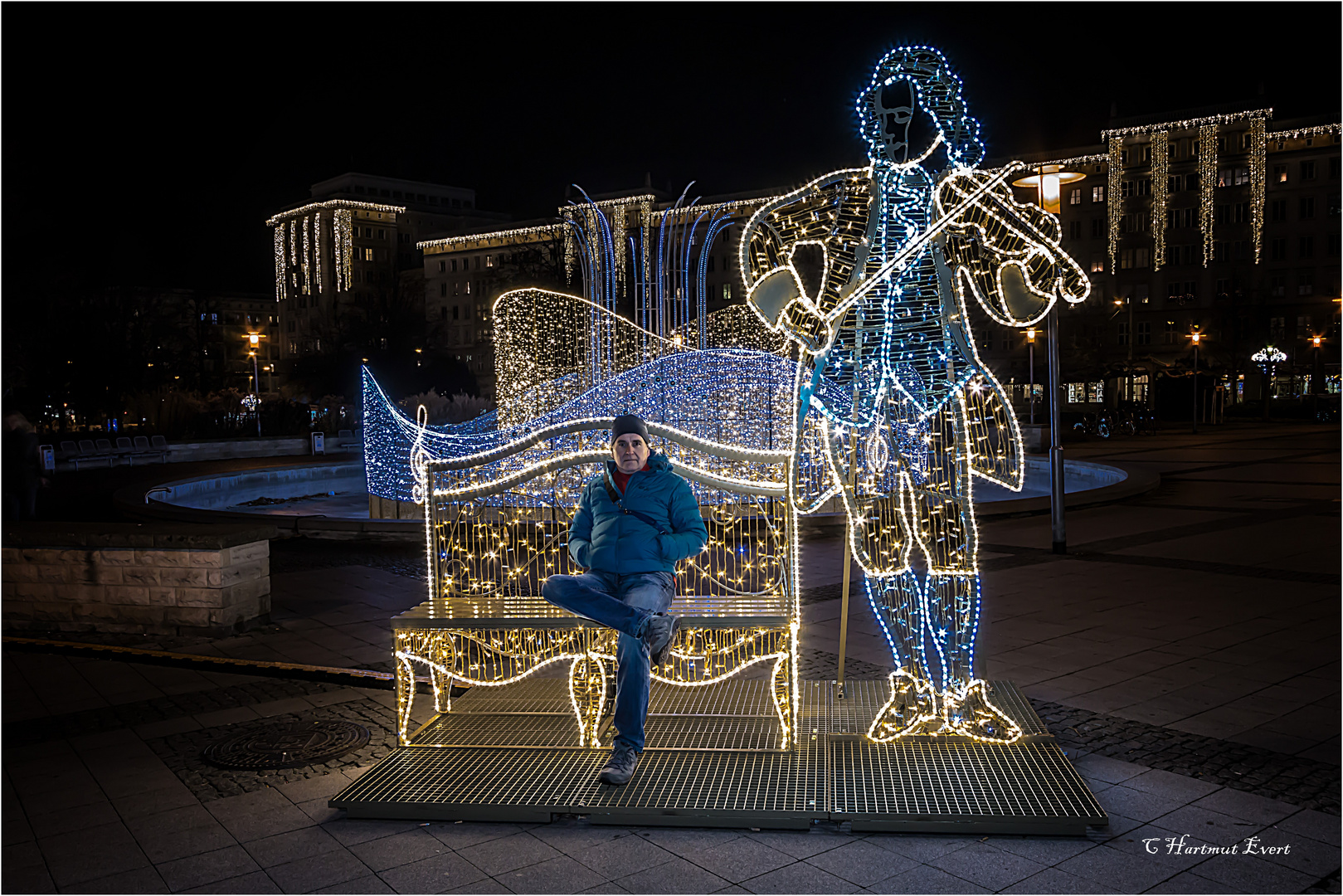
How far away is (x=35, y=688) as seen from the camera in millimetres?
6258

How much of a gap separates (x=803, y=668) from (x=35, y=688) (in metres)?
4.67

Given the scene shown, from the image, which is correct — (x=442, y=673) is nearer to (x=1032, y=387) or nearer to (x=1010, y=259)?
(x=1010, y=259)

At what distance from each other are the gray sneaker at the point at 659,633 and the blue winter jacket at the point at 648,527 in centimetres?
25

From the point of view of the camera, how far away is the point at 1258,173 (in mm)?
56844

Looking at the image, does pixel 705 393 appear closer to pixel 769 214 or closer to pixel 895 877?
pixel 769 214

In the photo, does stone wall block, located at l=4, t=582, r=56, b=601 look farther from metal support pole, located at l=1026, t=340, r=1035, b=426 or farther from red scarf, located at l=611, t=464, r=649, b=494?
metal support pole, located at l=1026, t=340, r=1035, b=426

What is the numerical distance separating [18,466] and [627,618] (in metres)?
11.1

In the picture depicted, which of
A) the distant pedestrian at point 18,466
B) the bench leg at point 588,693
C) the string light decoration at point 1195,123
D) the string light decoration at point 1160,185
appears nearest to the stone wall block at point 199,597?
the bench leg at point 588,693

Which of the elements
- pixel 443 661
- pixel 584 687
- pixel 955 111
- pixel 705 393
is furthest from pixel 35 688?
pixel 705 393

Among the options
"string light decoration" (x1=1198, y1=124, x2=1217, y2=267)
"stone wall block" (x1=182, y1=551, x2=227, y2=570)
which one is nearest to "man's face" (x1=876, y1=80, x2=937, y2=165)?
A: "stone wall block" (x1=182, y1=551, x2=227, y2=570)

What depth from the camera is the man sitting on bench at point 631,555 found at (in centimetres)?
451

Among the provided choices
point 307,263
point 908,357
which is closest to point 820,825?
point 908,357

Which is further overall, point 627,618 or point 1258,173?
point 1258,173

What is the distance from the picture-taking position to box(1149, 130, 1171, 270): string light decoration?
58719 millimetres
